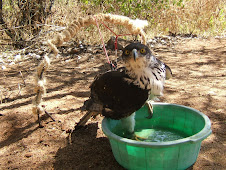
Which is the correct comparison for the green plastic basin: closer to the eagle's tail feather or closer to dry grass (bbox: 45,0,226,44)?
the eagle's tail feather

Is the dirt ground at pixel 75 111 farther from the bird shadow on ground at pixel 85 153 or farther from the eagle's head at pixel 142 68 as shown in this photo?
the eagle's head at pixel 142 68

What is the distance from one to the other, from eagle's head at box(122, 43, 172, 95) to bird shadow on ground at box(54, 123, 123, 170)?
0.84 m

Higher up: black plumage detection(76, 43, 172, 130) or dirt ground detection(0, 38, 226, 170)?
black plumage detection(76, 43, 172, 130)

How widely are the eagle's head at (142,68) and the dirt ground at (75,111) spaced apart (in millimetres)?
841

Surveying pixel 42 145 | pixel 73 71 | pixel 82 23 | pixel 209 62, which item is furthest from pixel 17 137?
pixel 209 62

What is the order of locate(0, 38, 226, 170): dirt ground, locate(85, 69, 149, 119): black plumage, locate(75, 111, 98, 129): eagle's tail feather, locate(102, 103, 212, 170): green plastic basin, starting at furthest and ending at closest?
locate(75, 111, 98, 129): eagle's tail feather → locate(0, 38, 226, 170): dirt ground → locate(85, 69, 149, 119): black plumage → locate(102, 103, 212, 170): green plastic basin

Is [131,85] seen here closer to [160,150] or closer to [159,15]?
[160,150]

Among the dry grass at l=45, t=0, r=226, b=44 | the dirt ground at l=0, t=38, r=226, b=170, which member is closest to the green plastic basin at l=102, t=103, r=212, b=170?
the dirt ground at l=0, t=38, r=226, b=170

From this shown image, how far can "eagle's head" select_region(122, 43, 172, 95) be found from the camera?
229 cm

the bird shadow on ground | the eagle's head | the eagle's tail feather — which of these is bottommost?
the bird shadow on ground

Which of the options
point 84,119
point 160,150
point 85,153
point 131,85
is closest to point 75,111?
point 84,119

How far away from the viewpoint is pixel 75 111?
338 centimetres

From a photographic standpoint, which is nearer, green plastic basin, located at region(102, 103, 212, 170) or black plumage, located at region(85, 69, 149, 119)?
green plastic basin, located at region(102, 103, 212, 170)

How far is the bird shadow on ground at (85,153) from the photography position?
235cm
